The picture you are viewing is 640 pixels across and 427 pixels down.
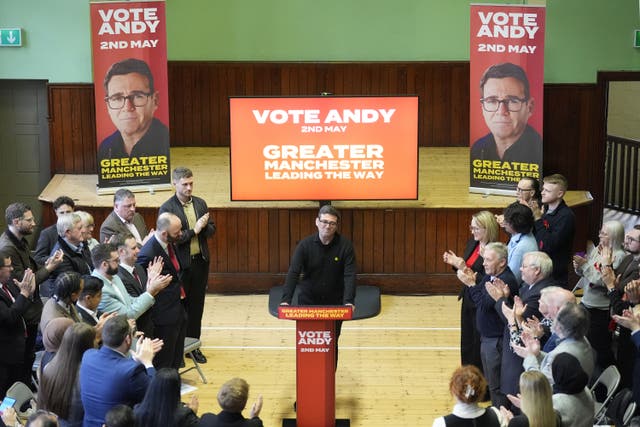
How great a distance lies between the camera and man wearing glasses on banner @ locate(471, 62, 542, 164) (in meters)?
10.9

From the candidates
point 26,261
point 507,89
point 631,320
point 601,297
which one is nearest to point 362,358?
point 601,297

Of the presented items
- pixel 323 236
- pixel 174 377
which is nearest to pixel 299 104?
pixel 323 236

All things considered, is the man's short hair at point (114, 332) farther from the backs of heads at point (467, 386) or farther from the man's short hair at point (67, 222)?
the man's short hair at point (67, 222)

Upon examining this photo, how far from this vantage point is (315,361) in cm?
741

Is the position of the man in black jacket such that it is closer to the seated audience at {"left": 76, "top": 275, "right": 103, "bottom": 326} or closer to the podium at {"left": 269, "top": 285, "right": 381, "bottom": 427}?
the podium at {"left": 269, "top": 285, "right": 381, "bottom": 427}

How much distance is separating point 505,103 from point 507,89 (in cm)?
15

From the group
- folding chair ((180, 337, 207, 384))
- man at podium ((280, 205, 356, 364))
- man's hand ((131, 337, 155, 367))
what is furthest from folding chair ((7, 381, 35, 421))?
Answer: man at podium ((280, 205, 356, 364))

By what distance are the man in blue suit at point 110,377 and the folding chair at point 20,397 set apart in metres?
0.80

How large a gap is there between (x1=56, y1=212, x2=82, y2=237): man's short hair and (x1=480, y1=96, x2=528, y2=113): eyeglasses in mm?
4920

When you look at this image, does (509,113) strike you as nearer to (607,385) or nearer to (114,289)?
(607,385)

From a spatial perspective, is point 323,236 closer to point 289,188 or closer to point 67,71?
point 289,188

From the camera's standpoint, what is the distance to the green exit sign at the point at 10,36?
12.1m

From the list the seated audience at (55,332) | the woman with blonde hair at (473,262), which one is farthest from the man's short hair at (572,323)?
the seated audience at (55,332)

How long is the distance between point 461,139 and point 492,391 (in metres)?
6.79
